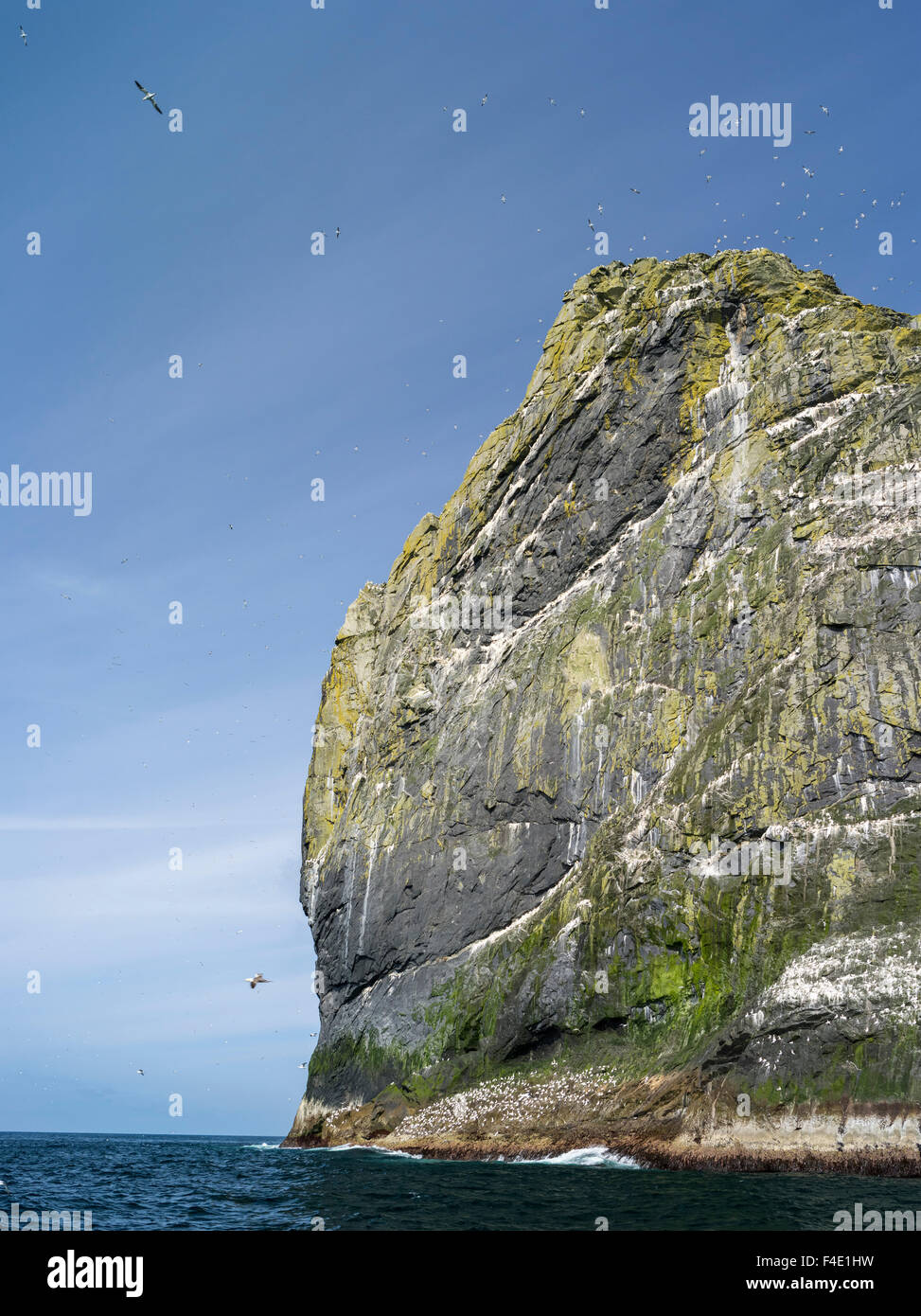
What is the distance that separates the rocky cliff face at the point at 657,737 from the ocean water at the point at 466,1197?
6.81 m

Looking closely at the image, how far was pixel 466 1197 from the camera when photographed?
107ft

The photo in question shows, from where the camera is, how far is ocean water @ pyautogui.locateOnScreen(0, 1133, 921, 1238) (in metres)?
26.1

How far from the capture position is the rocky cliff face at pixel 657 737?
42438 millimetres

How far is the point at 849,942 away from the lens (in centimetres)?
4016

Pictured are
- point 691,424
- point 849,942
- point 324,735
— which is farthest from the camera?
point 324,735

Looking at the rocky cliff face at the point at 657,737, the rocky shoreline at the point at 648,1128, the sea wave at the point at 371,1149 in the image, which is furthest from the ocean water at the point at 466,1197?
the rocky cliff face at the point at 657,737

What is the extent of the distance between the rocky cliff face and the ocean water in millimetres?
6812

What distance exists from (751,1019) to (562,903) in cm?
1551

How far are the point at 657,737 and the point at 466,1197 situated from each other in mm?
28720

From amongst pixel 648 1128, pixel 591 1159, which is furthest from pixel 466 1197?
pixel 648 1128

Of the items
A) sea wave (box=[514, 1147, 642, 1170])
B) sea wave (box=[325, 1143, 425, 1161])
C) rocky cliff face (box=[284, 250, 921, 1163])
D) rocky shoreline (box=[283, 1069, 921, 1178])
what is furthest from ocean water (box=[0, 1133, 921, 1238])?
rocky cliff face (box=[284, 250, 921, 1163])

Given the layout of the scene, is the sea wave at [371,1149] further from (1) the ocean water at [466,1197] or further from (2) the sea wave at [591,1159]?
(2) the sea wave at [591,1159]
